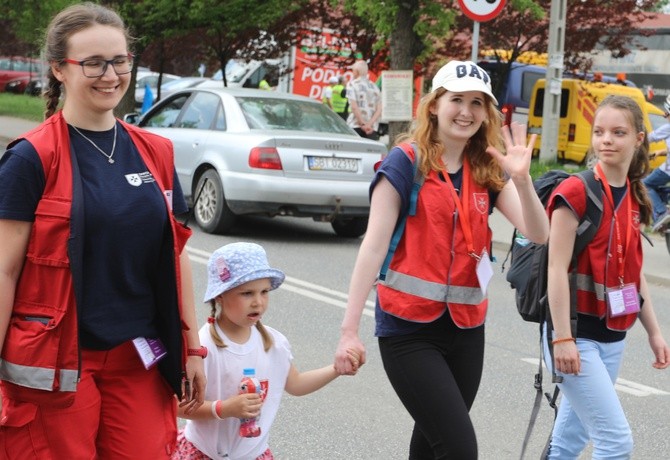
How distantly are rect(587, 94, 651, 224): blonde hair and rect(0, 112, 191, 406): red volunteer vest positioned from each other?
2.14m

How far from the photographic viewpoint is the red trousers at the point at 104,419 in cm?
318

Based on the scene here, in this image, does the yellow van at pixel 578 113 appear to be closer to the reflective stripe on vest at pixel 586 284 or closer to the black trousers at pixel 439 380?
the reflective stripe on vest at pixel 586 284

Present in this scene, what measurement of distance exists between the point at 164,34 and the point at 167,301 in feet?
62.6

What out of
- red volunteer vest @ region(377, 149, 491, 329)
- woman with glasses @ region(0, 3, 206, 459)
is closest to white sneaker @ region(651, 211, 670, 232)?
red volunteer vest @ region(377, 149, 491, 329)

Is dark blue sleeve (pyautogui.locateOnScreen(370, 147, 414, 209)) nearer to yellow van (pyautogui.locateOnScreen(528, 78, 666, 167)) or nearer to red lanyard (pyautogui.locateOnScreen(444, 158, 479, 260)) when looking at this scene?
red lanyard (pyautogui.locateOnScreen(444, 158, 479, 260))

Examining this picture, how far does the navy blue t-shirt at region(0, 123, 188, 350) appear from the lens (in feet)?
10.2

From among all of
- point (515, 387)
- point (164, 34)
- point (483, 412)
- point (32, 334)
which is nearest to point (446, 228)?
point (32, 334)

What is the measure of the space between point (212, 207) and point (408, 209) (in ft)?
28.8

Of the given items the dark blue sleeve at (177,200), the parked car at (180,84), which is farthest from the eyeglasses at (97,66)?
the parked car at (180,84)

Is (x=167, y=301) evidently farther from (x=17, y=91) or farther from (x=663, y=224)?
(x=17, y=91)

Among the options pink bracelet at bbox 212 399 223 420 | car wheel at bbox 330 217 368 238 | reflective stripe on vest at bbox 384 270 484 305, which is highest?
reflective stripe on vest at bbox 384 270 484 305

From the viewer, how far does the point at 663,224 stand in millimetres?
12227

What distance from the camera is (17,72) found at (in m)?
47.7

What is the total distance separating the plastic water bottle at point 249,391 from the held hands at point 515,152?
1.02 metres
